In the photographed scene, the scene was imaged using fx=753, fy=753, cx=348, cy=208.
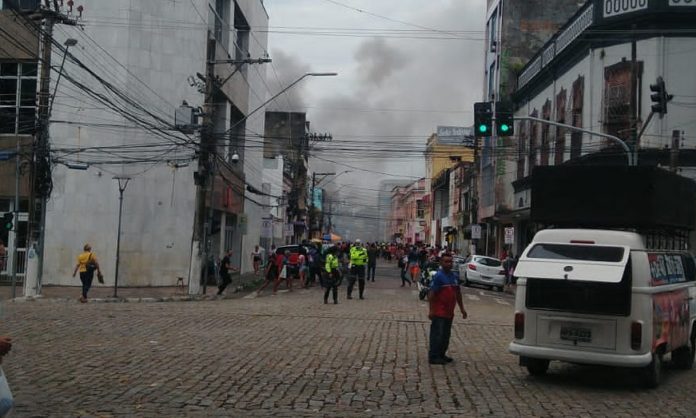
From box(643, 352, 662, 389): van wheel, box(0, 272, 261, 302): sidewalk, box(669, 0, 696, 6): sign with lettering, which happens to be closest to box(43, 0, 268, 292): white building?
box(0, 272, 261, 302): sidewalk

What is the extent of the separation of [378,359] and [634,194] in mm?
4411

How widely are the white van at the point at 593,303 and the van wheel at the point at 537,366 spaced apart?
0.01m

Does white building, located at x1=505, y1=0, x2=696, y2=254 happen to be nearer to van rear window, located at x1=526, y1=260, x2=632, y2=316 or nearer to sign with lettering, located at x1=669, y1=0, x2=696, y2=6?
sign with lettering, located at x1=669, y1=0, x2=696, y2=6

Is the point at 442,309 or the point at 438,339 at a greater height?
the point at 442,309

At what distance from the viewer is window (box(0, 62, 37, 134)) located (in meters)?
28.8

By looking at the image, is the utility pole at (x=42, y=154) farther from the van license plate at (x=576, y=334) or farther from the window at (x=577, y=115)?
the window at (x=577, y=115)

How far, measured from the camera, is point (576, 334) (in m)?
9.34

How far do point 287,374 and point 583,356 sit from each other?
3.72m

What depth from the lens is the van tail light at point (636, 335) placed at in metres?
8.96

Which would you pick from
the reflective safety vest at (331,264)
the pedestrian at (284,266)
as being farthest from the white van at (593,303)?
the pedestrian at (284,266)

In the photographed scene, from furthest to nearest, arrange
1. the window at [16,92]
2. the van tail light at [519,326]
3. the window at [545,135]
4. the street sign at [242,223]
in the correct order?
1. the street sign at [242,223]
2. the window at [545,135]
3. the window at [16,92]
4. the van tail light at [519,326]

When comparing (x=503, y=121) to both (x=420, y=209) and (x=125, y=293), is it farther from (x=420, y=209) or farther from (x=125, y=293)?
(x=420, y=209)

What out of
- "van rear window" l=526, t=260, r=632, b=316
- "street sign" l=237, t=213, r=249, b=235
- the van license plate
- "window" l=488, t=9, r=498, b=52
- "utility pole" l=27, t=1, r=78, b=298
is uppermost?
"window" l=488, t=9, r=498, b=52

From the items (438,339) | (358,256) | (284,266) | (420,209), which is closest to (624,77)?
(358,256)
